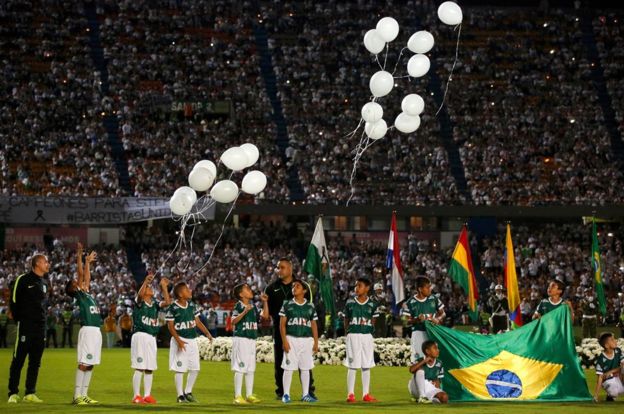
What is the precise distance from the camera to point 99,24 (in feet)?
177

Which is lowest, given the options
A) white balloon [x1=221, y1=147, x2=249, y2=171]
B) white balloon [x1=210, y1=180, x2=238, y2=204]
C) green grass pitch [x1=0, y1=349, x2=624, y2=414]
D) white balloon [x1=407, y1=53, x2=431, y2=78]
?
green grass pitch [x1=0, y1=349, x2=624, y2=414]

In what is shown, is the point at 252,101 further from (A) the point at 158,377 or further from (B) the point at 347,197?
(A) the point at 158,377

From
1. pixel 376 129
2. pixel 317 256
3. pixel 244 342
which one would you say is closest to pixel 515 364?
pixel 244 342

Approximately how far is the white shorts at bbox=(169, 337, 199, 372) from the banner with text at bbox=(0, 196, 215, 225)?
1002 inches

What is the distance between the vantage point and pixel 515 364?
17594 millimetres

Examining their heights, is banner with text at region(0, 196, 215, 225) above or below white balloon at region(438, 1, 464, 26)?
below

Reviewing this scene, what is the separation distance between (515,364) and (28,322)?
765cm

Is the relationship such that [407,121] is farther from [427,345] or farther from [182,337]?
[182,337]

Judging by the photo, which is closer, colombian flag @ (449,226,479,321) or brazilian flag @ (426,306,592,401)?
brazilian flag @ (426,306,592,401)

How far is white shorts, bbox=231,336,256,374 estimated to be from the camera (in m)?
16.8

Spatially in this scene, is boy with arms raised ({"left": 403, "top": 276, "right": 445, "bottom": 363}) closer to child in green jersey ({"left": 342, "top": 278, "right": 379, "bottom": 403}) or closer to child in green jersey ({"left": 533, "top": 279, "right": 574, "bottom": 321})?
child in green jersey ({"left": 342, "top": 278, "right": 379, "bottom": 403})

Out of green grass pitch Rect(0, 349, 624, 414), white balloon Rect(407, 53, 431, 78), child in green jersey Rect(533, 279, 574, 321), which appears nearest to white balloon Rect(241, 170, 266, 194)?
green grass pitch Rect(0, 349, 624, 414)

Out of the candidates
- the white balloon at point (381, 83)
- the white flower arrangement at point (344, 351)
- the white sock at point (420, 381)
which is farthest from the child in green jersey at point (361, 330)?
the white balloon at point (381, 83)

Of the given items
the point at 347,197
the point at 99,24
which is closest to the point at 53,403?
the point at 347,197
